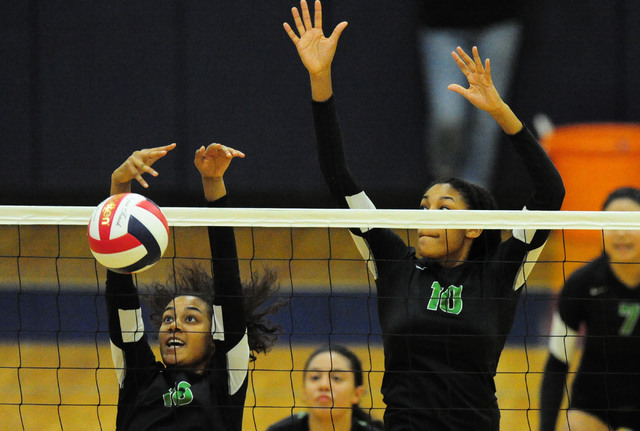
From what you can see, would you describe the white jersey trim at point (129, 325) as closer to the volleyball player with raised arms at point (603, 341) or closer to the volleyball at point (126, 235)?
the volleyball at point (126, 235)

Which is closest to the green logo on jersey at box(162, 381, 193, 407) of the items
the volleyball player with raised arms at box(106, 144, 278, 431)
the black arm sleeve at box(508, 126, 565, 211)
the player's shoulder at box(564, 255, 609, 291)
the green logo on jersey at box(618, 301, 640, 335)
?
the volleyball player with raised arms at box(106, 144, 278, 431)

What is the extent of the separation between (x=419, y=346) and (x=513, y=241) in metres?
0.54

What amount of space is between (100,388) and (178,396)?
3.44m

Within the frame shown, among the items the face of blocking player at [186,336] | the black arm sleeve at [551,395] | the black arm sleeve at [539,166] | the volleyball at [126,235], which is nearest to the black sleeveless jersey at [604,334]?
the black arm sleeve at [551,395]

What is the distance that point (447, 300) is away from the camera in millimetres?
3217

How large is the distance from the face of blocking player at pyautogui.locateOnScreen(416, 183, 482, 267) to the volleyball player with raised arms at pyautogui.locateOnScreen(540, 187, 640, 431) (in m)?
0.70

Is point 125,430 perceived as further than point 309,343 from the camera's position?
No

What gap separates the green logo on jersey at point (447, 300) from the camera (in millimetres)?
3197

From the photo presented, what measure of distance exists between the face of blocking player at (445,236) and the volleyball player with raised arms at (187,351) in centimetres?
70

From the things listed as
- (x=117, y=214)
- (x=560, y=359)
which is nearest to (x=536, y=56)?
(x=560, y=359)

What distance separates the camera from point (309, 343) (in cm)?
711

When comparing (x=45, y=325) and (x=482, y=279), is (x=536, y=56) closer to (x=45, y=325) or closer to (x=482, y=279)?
(x=45, y=325)

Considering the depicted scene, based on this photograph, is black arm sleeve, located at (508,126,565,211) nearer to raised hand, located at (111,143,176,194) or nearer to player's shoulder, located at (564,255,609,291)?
player's shoulder, located at (564,255,609,291)

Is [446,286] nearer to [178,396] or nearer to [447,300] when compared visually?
[447,300]
